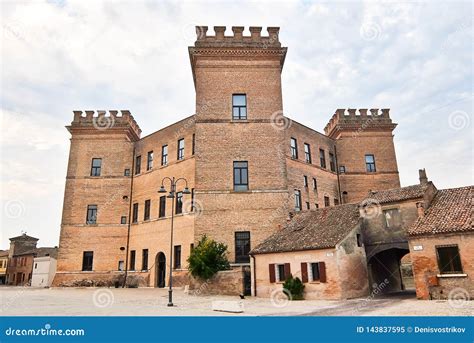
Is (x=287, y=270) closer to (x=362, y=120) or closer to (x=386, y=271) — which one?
(x=386, y=271)

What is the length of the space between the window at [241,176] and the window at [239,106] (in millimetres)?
3719

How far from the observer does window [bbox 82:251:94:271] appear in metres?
31.7

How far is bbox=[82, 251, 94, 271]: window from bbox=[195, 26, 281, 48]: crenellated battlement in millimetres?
20694

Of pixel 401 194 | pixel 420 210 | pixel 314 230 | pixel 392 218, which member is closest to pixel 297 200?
pixel 314 230

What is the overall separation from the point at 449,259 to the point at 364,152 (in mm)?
20092

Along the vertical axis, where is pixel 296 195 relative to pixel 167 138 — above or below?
below

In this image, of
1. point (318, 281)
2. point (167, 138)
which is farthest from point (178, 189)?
point (318, 281)

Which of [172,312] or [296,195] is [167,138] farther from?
[172,312]

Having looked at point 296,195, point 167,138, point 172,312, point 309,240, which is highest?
point 167,138

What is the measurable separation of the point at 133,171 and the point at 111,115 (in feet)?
20.0

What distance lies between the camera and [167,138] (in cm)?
3206

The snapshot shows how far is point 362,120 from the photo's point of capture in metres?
36.3

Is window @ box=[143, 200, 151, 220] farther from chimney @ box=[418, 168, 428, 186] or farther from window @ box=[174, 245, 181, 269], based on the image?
chimney @ box=[418, 168, 428, 186]

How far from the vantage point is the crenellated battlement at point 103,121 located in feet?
114
